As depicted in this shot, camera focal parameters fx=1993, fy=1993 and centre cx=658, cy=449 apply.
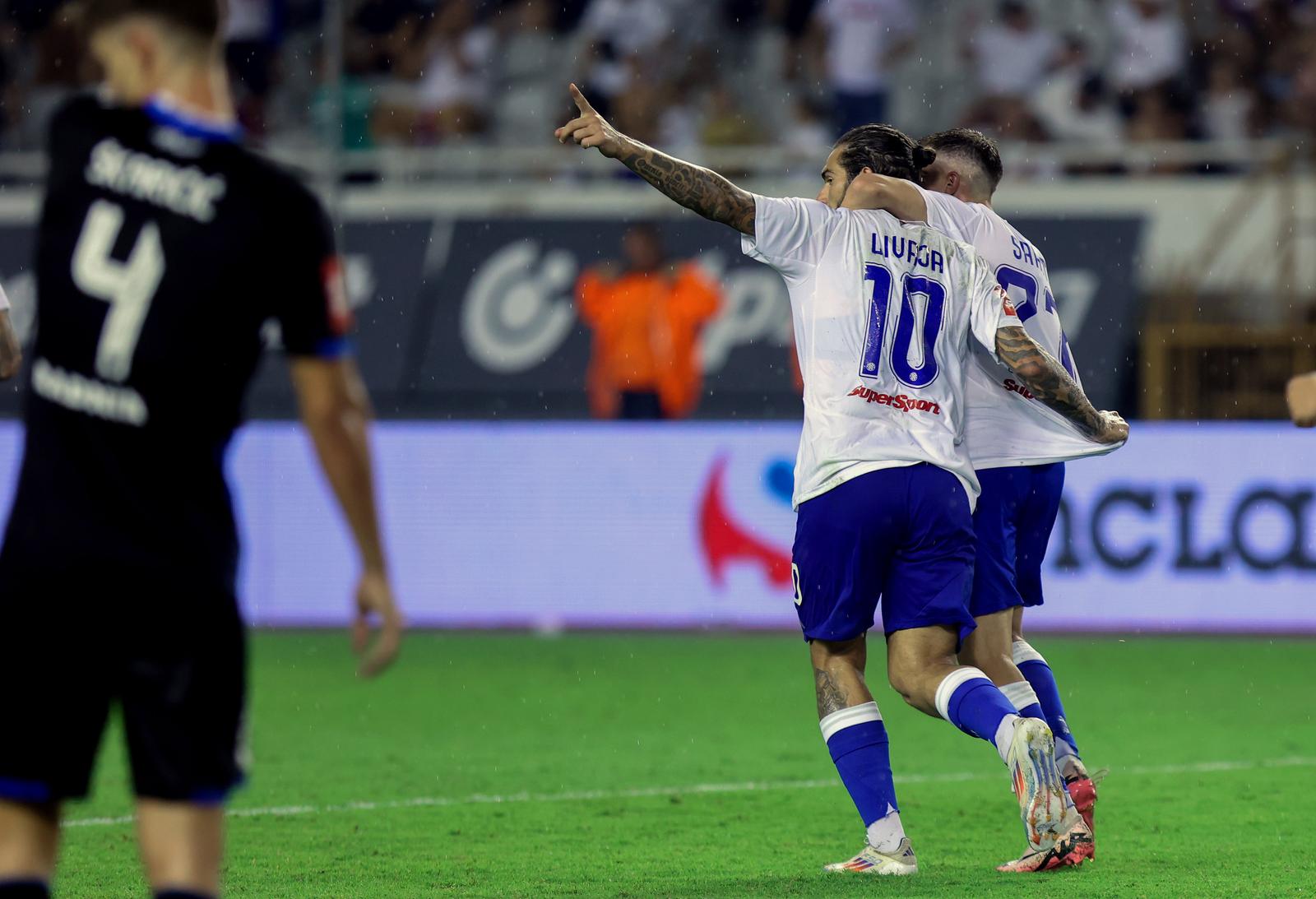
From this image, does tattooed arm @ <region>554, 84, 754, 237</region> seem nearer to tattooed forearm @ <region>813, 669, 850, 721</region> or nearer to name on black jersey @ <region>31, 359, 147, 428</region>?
tattooed forearm @ <region>813, 669, 850, 721</region>

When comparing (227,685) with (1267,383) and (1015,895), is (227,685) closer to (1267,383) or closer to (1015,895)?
(1015,895)

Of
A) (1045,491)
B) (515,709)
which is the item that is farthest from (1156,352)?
(1045,491)

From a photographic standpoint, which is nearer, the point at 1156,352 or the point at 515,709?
the point at 515,709

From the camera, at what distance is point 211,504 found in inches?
127

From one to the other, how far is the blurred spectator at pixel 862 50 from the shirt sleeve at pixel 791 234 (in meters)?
11.6

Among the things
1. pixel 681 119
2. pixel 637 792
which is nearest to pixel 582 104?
pixel 637 792

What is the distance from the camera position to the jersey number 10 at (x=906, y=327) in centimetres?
556

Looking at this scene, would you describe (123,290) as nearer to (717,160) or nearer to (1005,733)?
(1005,733)

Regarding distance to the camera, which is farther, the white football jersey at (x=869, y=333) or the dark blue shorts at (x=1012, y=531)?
the dark blue shorts at (x=1012, y=531)

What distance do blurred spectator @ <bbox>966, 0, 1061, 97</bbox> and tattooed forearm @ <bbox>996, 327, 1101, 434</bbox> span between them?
12074 millimetres

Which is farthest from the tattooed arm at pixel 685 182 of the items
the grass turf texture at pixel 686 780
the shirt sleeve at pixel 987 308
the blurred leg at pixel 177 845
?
the blurred leg at pixel 177 845

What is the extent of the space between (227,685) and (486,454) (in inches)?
409

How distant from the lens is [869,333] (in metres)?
5.57

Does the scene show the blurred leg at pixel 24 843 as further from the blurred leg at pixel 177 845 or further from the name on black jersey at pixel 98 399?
the name on black jersey at pixel 98 399
